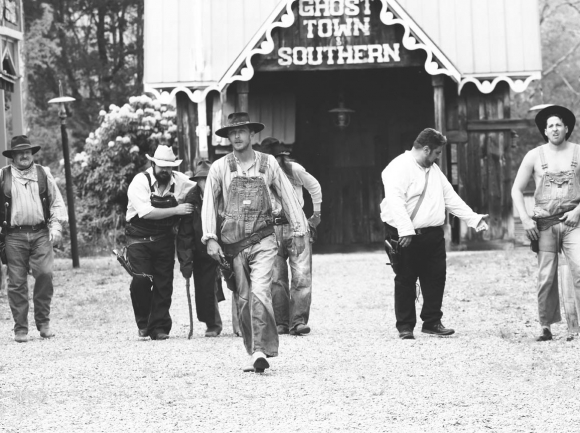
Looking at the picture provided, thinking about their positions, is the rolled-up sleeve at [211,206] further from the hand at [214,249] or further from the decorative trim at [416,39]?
the decorative trim at [416,39]

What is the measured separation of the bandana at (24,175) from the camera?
1252 centimetres

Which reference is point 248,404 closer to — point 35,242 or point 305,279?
point 305,279

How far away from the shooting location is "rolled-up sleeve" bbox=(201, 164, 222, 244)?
9461 millimetres

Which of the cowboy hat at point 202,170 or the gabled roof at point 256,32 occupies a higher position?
the gabled roof at point 256,32

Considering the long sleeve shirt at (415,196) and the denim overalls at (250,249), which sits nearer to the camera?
the denim overalls at (250,249)

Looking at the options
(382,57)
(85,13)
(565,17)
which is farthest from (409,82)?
(565,17)

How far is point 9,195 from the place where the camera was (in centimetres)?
1244

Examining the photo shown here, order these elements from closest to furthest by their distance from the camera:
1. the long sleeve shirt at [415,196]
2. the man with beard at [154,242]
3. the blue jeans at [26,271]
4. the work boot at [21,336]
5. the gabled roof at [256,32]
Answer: the long sleeve shirt at [415,196], the man with beard at [154,242], the work boot at [21,336], the blue jeans at [26,271], the gabled roof at [256,32]

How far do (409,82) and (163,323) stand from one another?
43.4 feet

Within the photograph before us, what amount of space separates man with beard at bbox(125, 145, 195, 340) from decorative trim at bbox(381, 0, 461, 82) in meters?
10.0

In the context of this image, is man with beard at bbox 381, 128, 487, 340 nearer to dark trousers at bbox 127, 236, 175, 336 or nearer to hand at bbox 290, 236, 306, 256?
hand at bbox 290, 236, 306, 256

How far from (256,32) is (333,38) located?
1.33 meters

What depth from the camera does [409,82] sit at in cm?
2433

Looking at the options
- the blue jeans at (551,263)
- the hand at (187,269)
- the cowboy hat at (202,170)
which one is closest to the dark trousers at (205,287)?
the hand at (187,269)
